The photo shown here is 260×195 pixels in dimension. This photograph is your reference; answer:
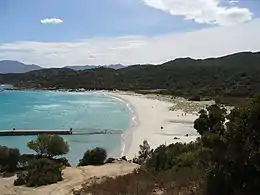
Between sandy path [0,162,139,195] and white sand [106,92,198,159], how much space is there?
9808 mm

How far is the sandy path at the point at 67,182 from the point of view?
16.7 metres

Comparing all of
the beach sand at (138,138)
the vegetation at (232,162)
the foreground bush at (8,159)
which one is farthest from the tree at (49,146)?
the vegetation at (232,162)

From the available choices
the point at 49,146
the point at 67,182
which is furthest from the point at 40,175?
the point at 49,146

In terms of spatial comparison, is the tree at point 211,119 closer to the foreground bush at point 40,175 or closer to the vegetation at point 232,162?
the vegetation at point 232,162

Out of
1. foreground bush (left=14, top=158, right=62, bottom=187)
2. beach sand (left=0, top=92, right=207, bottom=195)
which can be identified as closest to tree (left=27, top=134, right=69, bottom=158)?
beach sand (left=0, top=92, right=207, bottom=195)

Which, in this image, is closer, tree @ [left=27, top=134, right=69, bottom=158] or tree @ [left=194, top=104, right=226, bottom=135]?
tree @ [left=194, top=104, right=226, bottom=135]

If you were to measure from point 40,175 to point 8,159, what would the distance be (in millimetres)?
5787

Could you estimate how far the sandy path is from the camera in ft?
54.9

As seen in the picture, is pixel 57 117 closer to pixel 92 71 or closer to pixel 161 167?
pixel 161 167

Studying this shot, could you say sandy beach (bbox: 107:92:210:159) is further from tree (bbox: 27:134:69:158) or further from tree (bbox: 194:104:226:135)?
tree (bbox: 194:104:226:135)

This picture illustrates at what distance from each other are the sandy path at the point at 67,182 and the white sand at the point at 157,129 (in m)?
9.81

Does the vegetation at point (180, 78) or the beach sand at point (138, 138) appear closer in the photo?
the beach sand at point (138, 138)

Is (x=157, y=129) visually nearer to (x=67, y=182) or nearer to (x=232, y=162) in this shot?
(x=67, y=182)

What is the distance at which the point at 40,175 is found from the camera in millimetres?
19188
